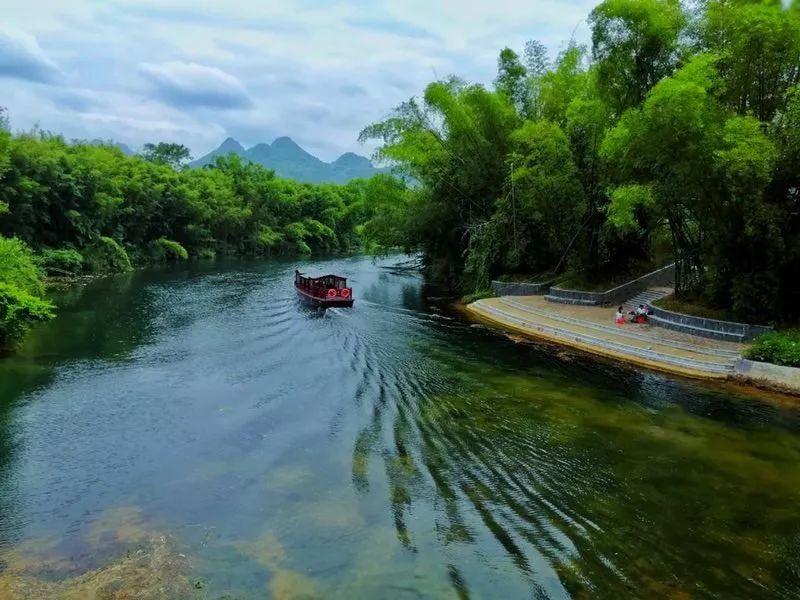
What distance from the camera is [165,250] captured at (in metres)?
56.9

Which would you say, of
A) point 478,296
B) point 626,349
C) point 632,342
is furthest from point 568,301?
point 626,349

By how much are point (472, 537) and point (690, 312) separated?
51.4 feet

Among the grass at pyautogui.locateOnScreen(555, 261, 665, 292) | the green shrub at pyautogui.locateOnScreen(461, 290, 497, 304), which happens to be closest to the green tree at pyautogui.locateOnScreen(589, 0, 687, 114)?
the grass at pyautogui.locateOnScreen(555, 261, 665, 292)

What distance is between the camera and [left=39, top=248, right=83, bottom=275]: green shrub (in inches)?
1523

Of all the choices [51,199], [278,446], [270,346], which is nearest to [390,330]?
[270,346]

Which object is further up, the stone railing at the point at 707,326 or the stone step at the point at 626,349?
the stone railing at the point at 707,326

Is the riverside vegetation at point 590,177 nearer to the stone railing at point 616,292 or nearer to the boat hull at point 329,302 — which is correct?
the stone railing at point 616,292

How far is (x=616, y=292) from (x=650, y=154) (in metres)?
9.83

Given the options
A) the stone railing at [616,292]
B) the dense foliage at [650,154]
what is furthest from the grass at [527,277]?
the stone railing at [616,292]

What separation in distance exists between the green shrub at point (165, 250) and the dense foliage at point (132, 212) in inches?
3.6

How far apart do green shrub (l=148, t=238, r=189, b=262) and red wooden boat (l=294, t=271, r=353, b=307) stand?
2936 cm

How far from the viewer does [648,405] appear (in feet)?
49.8

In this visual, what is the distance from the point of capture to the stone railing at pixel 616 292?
2702 cm

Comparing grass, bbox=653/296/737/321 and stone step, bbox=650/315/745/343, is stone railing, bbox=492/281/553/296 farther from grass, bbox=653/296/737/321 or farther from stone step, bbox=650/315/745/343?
stone step, bbox=650/315/745/343
